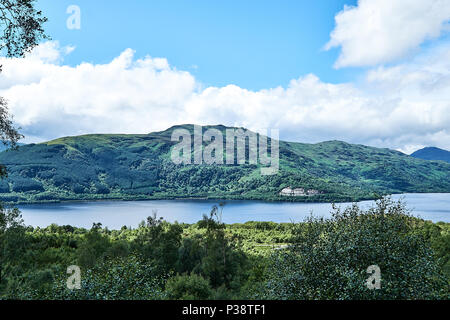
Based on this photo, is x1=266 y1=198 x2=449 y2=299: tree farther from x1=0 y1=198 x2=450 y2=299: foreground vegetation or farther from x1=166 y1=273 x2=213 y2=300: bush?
x1=166 y1=273 x2=213 y2=300: bush

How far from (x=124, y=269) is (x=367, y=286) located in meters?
13.3

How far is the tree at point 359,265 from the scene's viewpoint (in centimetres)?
1619

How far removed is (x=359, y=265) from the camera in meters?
17.6

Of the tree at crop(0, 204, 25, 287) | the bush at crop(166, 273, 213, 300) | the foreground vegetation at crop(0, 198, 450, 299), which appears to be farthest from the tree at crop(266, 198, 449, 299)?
the tree at crop(0, 204, 25, 287)

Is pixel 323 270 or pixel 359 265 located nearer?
pixel 359 265

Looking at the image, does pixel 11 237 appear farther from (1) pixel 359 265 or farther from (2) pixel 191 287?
(1) pixel 359 265

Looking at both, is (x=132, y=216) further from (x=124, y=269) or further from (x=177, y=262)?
(x=124, y=269)

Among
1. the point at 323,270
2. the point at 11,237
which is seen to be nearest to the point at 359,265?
the point at 323,270

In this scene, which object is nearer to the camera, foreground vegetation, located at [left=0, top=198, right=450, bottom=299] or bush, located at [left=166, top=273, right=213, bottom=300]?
foreground vegetation, located at [left=0, top=198, right=450, bottom=299]

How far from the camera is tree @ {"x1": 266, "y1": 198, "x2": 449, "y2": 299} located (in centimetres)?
1619

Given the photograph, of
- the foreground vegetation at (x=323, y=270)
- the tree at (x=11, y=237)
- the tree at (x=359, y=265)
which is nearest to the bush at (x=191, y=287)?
the foreground vegetation at (x=323, y=270)

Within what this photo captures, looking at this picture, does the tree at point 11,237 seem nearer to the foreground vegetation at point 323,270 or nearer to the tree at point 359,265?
the foreground vegetation at point 323,270
